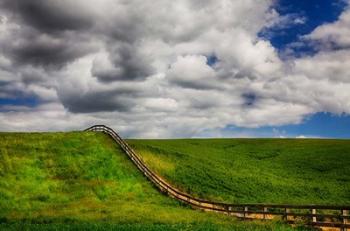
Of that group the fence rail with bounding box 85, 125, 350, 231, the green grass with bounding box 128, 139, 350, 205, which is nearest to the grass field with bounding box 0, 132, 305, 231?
the fence rail with bounding box 85, 125, 350, 231

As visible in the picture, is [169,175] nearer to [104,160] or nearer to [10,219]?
[104,160]

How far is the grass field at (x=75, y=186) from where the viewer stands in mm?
34844

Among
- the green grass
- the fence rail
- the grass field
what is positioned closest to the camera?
the fence rail

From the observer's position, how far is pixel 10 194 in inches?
1832

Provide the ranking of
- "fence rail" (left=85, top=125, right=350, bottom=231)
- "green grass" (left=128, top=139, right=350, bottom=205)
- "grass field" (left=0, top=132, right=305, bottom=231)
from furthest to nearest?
1. "green grass" (left=128, top=139, right=350, bottom=205)
2. "grass field" (left=0, top=132, right=305, bottom=231)
3. "fence rail" (left=85, top=125, right=350, bottom=231)

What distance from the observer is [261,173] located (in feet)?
200

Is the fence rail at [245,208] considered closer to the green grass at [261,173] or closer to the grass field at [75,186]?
the grass field at [75,186]

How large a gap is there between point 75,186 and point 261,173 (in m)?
23.9

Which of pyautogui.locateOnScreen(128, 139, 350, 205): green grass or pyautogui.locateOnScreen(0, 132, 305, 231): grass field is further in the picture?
pyautogui.locateOnScreen(128, 139, 350, 205): green grass

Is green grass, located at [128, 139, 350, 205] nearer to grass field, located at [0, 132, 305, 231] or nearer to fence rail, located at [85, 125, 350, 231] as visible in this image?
fence rail, located at [85, 125, 350, 231]

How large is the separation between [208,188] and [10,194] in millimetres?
19986

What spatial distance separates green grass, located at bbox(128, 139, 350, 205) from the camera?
162 feet

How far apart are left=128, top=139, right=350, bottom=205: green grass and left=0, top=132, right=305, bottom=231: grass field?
206 inches

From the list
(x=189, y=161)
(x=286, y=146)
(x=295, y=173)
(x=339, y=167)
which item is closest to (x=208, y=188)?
(x=189, y=161)
